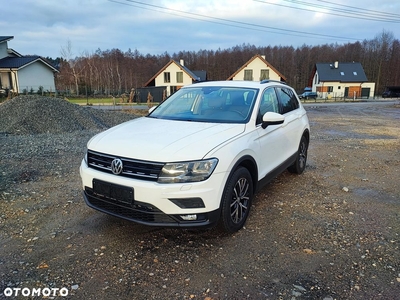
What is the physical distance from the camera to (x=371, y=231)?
11.5 feet

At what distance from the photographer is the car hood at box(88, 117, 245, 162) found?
2.85m

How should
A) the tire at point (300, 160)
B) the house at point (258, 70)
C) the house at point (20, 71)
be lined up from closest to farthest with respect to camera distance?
the tire at point (300, 160) < the house at point (20, 71) < the house at point (258, 70)

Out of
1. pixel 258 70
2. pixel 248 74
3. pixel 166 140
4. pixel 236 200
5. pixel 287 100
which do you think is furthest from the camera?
pixel 248 74

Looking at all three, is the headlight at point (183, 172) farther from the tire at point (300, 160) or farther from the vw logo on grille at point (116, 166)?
the tire at point (300, 160)

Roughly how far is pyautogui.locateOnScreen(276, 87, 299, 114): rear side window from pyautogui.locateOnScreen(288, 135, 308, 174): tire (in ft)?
2.22

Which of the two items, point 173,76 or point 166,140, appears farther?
point 173,76

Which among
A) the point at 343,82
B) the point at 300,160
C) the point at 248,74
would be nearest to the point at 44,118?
the point at 300,160

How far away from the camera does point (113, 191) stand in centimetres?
298

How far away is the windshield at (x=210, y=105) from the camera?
3.86 metres

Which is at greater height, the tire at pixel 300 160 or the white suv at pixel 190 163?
the white suv at pixel 190 163

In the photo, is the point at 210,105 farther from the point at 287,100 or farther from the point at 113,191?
the point at 113,191

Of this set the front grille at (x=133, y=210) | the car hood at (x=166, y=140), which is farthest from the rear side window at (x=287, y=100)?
the front grille at (x=133, y=210)

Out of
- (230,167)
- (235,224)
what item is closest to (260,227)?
(235,224)

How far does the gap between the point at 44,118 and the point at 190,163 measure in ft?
34.1
